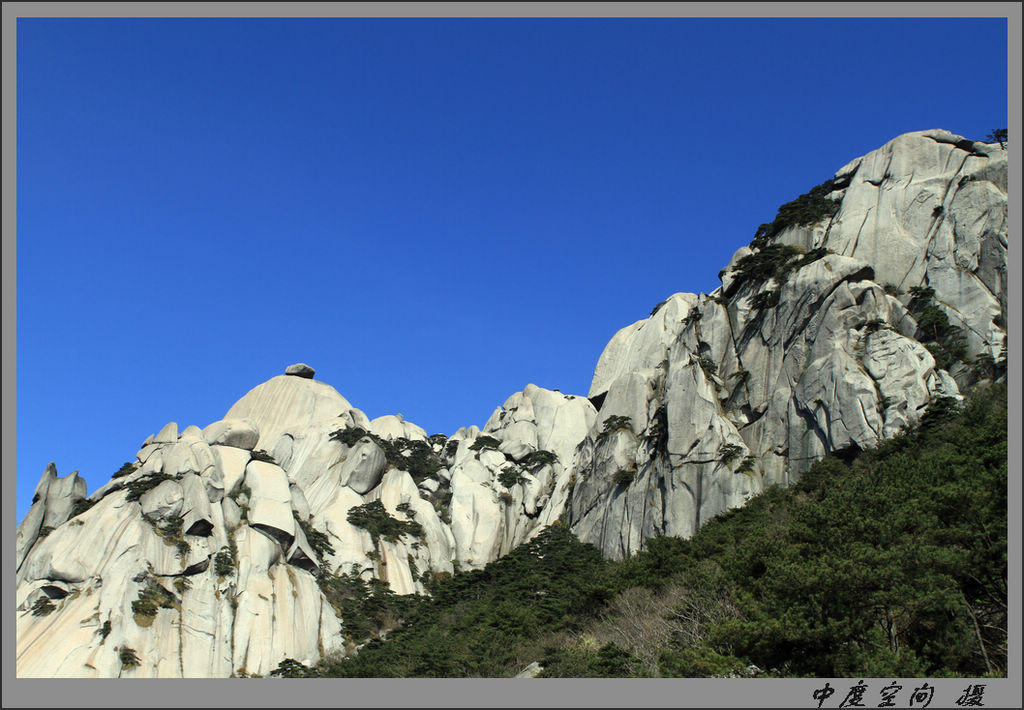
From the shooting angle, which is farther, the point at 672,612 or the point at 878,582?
the point at 672,612

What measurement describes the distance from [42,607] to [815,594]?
38.5 meters

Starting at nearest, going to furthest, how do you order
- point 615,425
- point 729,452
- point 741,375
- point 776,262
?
point 729,452
point 741,375
point 776,262
point 615,425

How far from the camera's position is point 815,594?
64.3 ft

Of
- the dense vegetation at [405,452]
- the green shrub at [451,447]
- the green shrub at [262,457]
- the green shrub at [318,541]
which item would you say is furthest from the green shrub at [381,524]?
the green shrub at [451,447]

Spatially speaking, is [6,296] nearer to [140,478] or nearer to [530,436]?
[140,478]

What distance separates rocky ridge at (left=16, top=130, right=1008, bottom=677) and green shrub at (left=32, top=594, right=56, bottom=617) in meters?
0.13

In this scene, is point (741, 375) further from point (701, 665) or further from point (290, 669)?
point (290, 669)

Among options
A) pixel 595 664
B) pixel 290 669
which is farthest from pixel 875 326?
pixel 290 669

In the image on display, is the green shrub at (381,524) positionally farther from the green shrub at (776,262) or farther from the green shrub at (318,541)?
the green shrub at (776,262)

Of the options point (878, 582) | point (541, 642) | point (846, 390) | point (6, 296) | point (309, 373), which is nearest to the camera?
point (878, 582)

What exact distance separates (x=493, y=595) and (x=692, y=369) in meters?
15.8

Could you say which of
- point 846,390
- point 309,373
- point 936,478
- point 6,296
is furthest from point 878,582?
point 309,373

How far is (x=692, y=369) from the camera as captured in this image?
44656 millimetres

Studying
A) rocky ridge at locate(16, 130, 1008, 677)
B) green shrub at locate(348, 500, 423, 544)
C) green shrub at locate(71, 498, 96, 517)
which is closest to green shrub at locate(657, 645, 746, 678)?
rocky ridge at locate(16, 130, 1008, 677)
